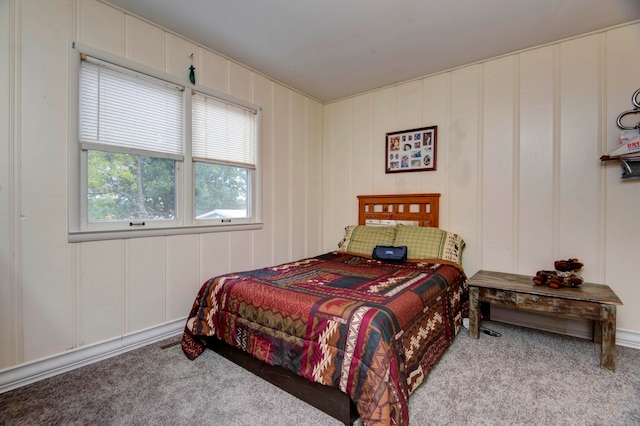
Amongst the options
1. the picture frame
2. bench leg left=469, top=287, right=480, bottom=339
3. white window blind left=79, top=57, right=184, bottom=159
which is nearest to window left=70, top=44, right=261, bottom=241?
white window blind left=79, top=57, right=184, bottom=159

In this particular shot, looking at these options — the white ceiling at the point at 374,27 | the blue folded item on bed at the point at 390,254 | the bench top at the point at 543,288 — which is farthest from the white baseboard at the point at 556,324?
the white ceiling at the point at 374,27

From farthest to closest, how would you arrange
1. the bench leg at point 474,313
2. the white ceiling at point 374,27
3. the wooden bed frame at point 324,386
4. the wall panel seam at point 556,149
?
the wall panel seam at point 556,149 → the bench leg at point 474,313 → the white ceiling at point 374,27 → the wooden bed frame at point 324,386

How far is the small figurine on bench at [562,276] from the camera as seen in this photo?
2232mm

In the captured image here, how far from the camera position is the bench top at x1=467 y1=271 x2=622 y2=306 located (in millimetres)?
2002

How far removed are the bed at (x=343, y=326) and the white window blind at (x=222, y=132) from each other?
4.21ft

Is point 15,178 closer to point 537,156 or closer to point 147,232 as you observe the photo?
point 147,232

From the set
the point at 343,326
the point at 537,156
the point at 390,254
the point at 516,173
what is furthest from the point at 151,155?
the point at 537,156

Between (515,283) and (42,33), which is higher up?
(42,33)

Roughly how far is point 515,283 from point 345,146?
252cm

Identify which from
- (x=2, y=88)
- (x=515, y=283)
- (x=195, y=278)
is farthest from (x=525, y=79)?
(x=2, y=88)

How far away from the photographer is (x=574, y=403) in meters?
1.61

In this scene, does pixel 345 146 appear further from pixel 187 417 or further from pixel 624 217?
pixel 187 417

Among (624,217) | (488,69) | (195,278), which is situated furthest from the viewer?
(488,69)

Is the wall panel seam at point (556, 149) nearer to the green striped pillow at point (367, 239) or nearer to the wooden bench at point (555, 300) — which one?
the wooden bench at point (555, 300)
